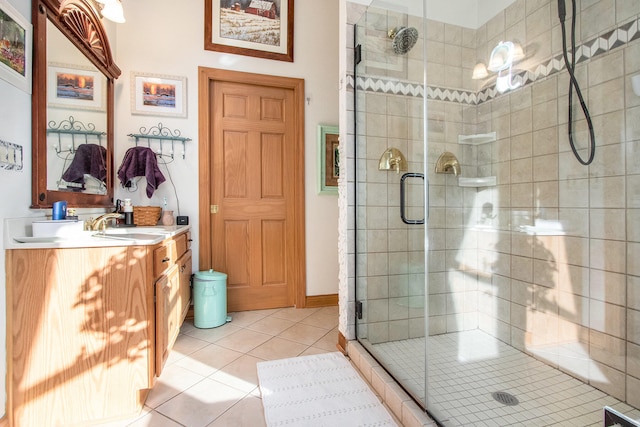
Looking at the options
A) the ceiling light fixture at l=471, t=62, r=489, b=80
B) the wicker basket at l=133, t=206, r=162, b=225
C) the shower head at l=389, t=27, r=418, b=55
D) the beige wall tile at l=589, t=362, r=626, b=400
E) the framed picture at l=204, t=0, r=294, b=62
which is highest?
the framed picture at l=204, t=0, r=294, b=62

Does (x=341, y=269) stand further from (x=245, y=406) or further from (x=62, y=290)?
(x=62, y=290)

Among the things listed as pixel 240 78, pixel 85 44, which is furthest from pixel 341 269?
pixel 85 44

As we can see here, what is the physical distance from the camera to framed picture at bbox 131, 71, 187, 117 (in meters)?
2.46

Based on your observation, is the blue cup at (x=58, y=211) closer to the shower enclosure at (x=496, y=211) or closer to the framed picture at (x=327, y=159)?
the shower enclosure at (x=496, y=211)

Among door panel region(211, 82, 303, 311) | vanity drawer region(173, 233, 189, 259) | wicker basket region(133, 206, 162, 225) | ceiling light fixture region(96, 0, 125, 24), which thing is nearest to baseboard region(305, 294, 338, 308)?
door panel region(211, 82, 303, 311)

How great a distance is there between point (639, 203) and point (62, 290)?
8.60 feet

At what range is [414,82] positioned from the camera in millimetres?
1897

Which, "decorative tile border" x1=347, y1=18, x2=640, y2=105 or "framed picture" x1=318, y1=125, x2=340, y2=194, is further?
"framed picture" x1=318, y1=125, x2=340, y2=194

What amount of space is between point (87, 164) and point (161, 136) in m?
0.69

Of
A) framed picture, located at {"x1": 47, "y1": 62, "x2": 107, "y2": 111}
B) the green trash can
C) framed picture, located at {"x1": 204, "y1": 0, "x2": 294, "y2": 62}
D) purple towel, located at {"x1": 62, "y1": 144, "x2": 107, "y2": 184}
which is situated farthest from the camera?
framed picture, located at {"x1": 204, "y1": 0, "x2": 294, "y2": 62}

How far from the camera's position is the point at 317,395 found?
1.55 metres

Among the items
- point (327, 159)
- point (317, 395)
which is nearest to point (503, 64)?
point (327, 159)

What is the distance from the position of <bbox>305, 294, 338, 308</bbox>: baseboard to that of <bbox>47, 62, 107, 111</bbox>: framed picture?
2.30m

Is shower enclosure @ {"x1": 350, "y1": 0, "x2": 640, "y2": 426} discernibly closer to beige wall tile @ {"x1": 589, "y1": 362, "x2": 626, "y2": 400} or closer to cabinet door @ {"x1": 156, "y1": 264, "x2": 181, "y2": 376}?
beige wall tile @ {"x1": 589, "y1": 362, "x2": 626, "y2": 400}
